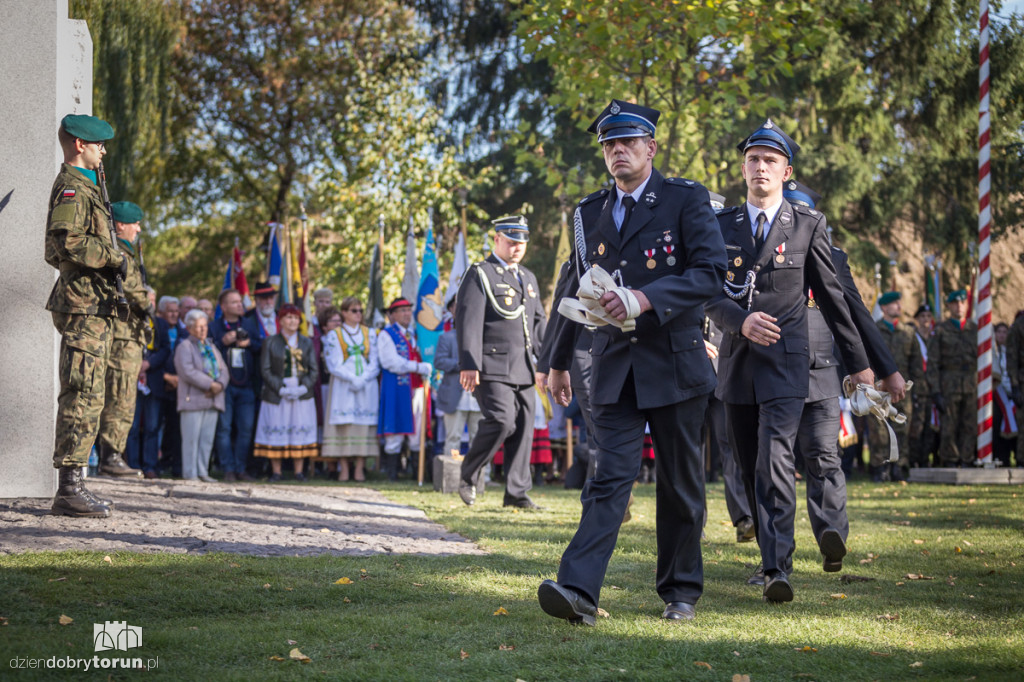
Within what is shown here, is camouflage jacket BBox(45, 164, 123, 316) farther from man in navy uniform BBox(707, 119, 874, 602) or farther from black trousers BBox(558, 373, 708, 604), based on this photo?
man in navy uniform BBox(707, 119, 874, 602)

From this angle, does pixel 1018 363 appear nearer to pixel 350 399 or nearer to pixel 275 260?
pixel 350 399

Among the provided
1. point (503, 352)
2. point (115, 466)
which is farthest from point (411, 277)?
point (503, 352)

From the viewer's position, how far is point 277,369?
45.6 ft

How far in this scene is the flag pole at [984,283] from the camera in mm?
→ 13867

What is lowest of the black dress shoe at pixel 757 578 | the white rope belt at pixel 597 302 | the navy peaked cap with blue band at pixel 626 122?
the black dress shoe at pixel 757 578

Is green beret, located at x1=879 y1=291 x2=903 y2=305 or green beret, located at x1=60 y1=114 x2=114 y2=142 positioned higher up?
green beret, located at x1=60 y1=114 x2=114 y2=142

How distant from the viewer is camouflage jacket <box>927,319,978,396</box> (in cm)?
1619

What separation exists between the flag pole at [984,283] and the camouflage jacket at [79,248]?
36.1ft

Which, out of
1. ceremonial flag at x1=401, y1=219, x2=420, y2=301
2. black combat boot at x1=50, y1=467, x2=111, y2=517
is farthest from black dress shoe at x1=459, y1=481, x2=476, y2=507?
ceremonial flag at x1=401, y1=219, x2=420, y2=301

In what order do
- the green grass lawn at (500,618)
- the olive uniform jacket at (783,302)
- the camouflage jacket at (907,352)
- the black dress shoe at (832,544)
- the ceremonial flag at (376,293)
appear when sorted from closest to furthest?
the green grass lawn at (500,618) < the olive uniform jacket at (783,302) < the black dress shoe at (832,544) < the camouflage jacket at (907,352) < the ceremonial flag at (376,293)

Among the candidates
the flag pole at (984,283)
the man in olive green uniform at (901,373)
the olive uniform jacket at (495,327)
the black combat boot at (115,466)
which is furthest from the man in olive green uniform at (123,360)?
the flag pole at (984,283)

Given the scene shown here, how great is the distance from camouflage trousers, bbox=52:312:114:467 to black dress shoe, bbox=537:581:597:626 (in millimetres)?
3993

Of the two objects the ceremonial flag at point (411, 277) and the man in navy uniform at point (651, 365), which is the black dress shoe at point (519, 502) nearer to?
the man in navy uniform at point (651, 365)

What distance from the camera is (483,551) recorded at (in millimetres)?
7070
